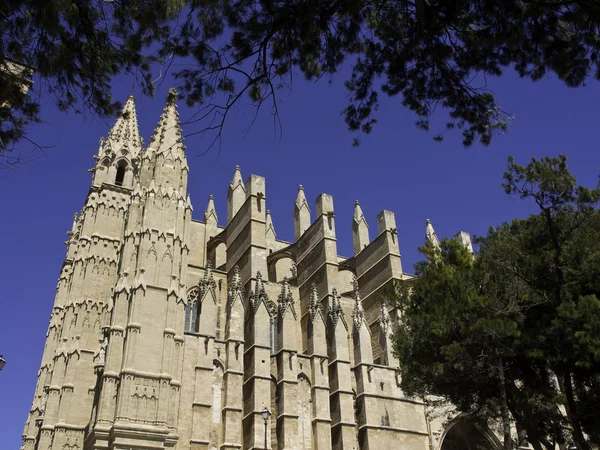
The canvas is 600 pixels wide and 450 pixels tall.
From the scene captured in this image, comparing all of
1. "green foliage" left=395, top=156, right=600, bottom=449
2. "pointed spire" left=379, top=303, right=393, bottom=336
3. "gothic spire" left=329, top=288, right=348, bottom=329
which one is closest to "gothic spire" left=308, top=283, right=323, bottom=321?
"gothic spire" left=329, top=288, right=348, bottom=329

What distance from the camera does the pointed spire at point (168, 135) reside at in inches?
860

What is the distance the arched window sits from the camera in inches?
1204

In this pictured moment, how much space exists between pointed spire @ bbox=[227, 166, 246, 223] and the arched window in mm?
5388

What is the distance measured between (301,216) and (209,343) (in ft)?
39.0

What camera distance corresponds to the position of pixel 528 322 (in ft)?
41.8

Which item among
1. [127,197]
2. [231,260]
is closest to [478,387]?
[231,260]

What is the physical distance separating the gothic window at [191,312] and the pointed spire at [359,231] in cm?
874

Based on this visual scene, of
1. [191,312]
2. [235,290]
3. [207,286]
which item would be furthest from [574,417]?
[191,312]

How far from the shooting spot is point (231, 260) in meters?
26.0

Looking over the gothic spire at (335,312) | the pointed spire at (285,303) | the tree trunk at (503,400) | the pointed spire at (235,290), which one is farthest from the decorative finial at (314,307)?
the tree trunk at (503,400)

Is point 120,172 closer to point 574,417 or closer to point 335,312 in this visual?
point 335,312

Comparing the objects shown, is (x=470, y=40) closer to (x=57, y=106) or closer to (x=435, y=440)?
(x=57, y=106)

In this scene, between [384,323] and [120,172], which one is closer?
[384,323]

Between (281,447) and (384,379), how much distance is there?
487 cm
